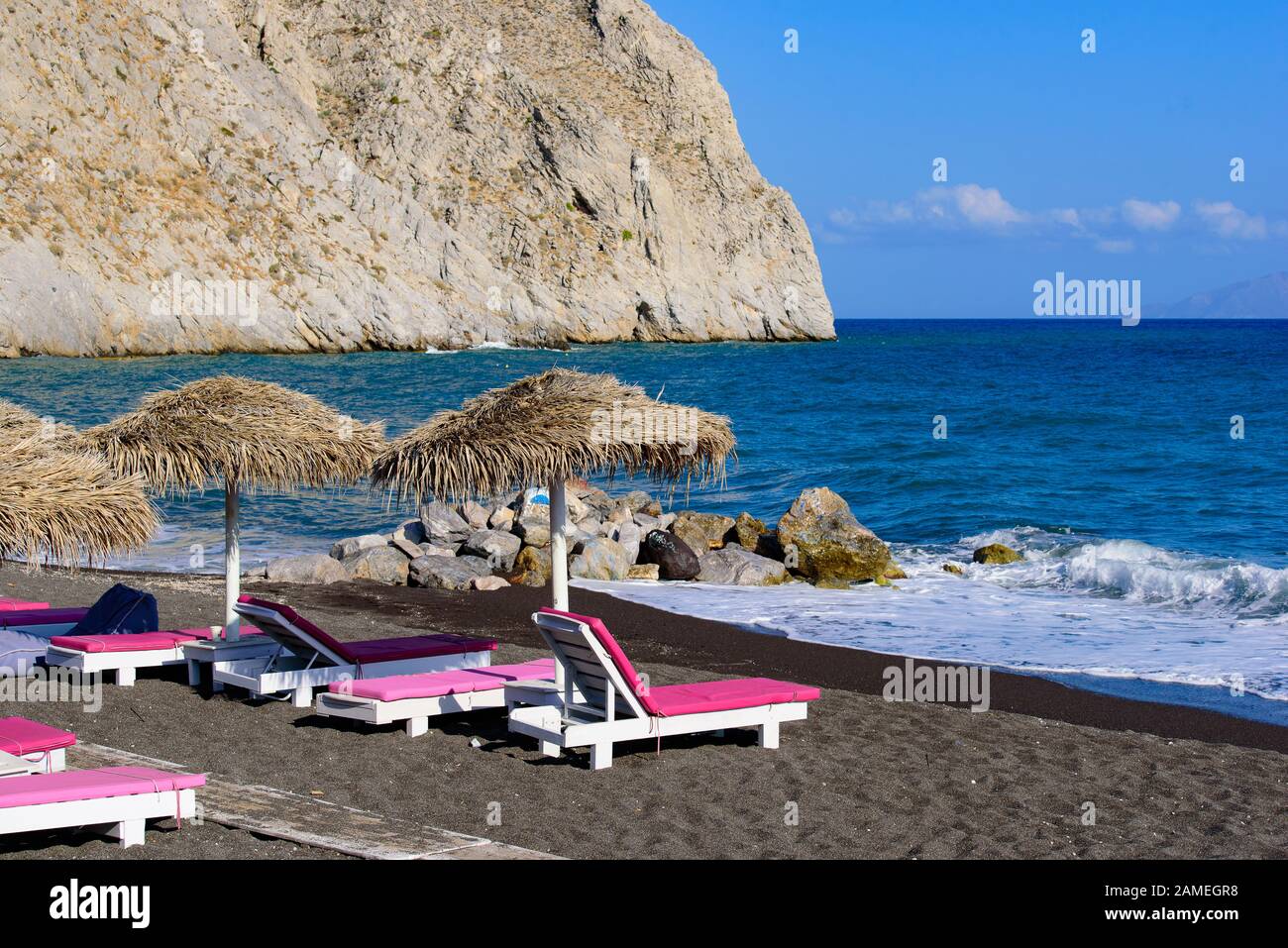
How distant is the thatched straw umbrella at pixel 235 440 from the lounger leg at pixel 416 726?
2.06 meters

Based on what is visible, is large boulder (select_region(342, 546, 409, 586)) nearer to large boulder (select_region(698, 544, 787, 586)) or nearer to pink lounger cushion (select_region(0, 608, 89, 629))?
large boulder (select_region(698, 544, 787, 586))

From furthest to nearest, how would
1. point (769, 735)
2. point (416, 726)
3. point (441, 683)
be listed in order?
1. point (441, 683)
2. point (416, 726)
3. point (769, 735)

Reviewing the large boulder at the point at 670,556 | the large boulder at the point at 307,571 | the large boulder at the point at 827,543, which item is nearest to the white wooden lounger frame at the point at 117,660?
the large boulder at the point at 307,571

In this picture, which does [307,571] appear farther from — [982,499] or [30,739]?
[982,499]

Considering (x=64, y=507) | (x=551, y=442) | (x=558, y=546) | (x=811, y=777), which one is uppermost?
(x=551, y=442)

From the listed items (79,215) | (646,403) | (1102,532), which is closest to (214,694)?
(646,403)

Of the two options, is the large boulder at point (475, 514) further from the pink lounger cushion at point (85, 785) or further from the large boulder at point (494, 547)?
the pink lounger cushion at point (85, 785)

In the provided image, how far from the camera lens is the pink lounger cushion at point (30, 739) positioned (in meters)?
6.37

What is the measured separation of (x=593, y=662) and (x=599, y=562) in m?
8.89

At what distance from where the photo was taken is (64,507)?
804cm

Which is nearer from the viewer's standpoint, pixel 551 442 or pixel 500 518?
pixel 551 442

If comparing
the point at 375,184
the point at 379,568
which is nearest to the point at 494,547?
the point at 379,568

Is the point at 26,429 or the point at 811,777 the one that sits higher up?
the point at 26,429

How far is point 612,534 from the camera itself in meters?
18.1
